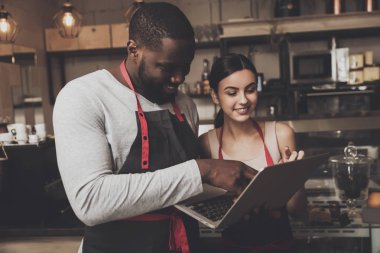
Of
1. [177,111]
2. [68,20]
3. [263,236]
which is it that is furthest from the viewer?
[68,20]

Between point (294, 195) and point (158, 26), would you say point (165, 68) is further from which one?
point (294, 195)

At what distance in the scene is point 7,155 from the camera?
2.39 metres

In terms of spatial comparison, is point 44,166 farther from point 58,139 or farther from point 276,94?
point 276,94

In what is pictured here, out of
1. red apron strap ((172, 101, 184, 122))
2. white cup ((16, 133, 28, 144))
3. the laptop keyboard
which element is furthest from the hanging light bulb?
the laptop keyboard

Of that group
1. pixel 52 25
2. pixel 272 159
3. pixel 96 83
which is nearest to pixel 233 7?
pixel 52 25

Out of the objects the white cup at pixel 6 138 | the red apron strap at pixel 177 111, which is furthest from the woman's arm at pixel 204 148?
the white cup at pixel 6 138

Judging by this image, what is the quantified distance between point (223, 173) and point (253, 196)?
0.10 m

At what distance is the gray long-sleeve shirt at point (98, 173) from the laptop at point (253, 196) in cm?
9

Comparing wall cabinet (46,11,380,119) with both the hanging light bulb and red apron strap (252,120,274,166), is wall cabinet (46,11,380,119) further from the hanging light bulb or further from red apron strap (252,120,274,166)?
red apron strap (252,120,274,166)

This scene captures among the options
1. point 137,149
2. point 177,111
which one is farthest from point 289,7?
point 137,149

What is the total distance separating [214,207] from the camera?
1.08 meters

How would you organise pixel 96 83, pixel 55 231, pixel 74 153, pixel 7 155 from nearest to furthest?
pixel 74 153 < pixel 96 83 < pixel 55 231 < pixel 7 155

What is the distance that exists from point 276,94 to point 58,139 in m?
Answer: 3.34

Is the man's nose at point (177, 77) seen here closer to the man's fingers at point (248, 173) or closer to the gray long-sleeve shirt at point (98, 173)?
the gray long-sleeve shirt at point (98, 173)
